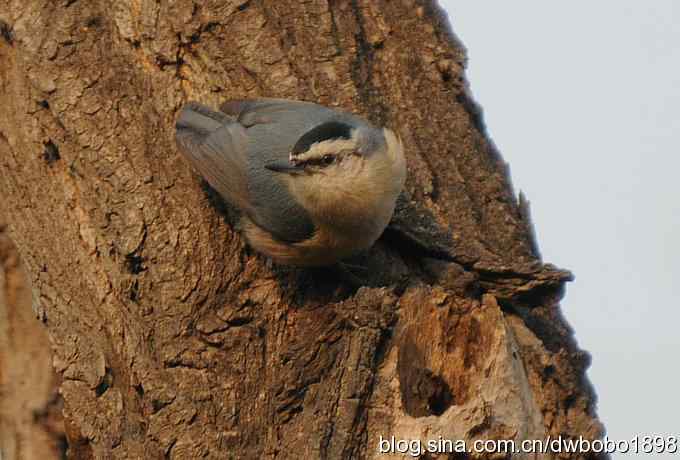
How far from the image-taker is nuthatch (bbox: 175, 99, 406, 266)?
3.72 m

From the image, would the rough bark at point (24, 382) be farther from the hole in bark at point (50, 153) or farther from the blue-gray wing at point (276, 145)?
the blue-gray wing at point (276, 145)

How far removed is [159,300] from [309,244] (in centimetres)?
61

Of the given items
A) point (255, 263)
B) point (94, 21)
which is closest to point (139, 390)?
point (255, 263)

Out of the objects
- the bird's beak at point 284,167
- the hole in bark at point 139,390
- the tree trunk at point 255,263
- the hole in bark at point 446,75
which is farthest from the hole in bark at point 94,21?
the hole in bark at point 139,390

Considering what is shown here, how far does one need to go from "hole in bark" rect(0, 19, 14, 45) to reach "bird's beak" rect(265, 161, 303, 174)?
108 cm

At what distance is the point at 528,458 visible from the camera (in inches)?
119

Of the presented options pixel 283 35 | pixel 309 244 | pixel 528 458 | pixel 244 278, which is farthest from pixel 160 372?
pixel 283 35

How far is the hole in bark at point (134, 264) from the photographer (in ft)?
11.7

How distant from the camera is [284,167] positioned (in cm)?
377

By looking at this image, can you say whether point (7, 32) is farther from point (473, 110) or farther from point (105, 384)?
point (473, 110)

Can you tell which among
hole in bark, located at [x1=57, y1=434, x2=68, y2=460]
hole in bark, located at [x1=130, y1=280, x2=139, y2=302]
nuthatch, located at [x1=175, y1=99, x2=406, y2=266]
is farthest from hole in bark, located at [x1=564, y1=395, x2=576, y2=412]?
hole in bark, located at [x1=57, y1=434, x2=68, y2=460]

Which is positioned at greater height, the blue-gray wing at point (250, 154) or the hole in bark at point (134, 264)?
the blue-gray wing at point (250, 154)

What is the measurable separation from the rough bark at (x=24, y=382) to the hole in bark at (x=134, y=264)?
0.89 meters

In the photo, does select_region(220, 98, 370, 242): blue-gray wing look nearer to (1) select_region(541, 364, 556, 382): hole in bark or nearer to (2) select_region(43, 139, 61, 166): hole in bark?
(2) select_region(43, 139, 61, 166): hole in bark
